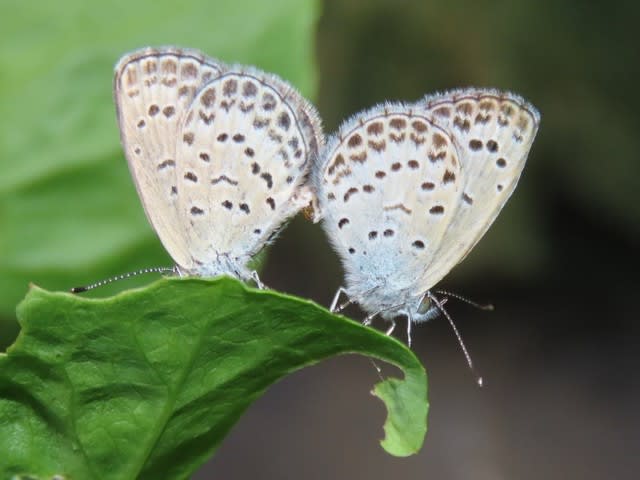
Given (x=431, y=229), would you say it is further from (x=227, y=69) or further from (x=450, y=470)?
(x=450, y=470)

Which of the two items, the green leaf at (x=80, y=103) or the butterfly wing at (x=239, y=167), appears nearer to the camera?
the green leaf at (x=80, y=103)

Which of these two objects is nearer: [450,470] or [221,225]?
[221,225]

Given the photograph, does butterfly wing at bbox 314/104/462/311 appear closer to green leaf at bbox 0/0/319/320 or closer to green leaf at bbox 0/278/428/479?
green leaf at bbox 0/0/319/320

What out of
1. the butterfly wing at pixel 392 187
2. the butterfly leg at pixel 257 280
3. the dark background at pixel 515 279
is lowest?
the dark background at pixel 515 279

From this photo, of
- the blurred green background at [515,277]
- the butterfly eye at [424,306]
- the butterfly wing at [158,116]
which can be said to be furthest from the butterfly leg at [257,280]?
the blurred green background at [515,277]

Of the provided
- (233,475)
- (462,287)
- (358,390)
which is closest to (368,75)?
(462,287)

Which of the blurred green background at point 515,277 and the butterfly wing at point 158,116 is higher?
the butterfly wing at point 158,116

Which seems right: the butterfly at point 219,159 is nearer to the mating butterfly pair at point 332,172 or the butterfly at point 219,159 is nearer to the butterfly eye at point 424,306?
the mating butterfly pair at point 332,172

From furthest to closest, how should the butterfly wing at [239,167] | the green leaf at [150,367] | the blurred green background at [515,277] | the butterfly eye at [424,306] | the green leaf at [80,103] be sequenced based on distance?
the blurred green background at [515,277] < the butterfly eye at [424,306] < the butterfly wing at [239,167] < the green leaf at [80,103] < the green leaf at [150,367]
